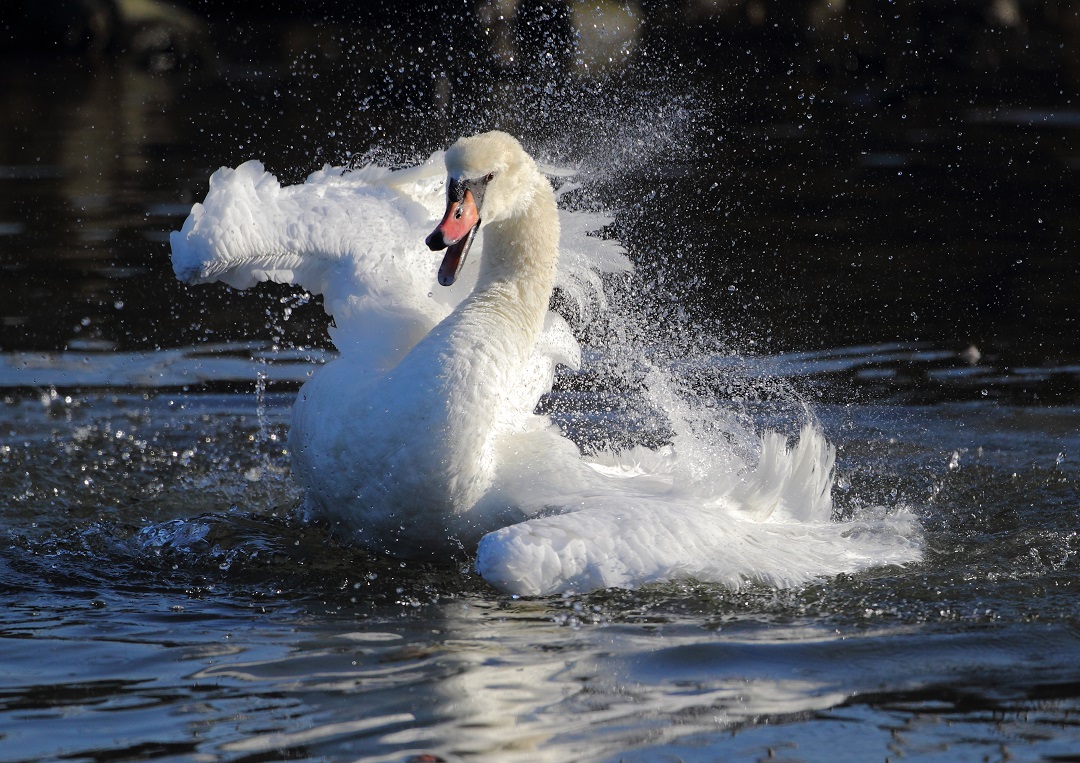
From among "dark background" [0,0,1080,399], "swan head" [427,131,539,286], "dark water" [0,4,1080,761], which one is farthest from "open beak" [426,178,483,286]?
"dark background" [0,0,1080,399]

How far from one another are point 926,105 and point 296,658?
17.1m

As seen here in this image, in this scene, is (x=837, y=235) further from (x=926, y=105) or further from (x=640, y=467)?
(x=926, y=105)

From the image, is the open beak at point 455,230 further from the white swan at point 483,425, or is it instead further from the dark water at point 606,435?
the dark water at point 606,435

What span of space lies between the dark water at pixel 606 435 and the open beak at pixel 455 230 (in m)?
1.28

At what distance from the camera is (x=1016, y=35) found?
2608 centimetres

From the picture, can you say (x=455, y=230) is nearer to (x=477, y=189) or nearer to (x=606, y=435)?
(x=477, y=189)

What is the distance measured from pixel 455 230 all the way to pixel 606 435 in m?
2.91

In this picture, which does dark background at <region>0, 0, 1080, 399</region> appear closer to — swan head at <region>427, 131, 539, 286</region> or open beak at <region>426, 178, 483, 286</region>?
swan head at <region>427, 131, 539, 286</region>

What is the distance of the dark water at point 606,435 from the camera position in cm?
468

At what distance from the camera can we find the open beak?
→ 19.6 feet

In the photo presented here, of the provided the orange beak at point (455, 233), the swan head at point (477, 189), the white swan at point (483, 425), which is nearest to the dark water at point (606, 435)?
the white swan at point (483, 425)

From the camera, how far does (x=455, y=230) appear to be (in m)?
6.09

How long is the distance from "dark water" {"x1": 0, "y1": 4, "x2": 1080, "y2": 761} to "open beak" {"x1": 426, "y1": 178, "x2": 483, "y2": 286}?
Answer: 4.19 ft

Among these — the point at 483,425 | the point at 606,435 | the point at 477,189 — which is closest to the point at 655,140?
the point at 606,435
